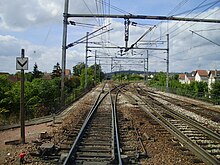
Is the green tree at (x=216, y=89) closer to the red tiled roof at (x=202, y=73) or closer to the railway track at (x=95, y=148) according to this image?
the railway track at (x=95, y=148)

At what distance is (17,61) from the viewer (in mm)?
11039

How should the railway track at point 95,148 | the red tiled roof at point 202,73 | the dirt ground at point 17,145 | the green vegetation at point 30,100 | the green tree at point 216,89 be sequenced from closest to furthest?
the railway track at point 95,148 < the dirt ground at point 17,145 < the green vegetation at point 30,100 < the green tree at point 216,89 < the red tiled roof at point 202,73

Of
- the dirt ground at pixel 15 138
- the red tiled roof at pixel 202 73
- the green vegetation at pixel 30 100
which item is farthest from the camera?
the red tiled roof at pixel 202 73

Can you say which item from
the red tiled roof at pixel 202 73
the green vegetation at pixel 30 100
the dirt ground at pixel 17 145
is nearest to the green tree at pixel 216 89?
the green vegetation at pixel 30 100

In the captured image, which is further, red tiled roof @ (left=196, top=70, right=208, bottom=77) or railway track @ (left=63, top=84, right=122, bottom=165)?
red tiled roof @ (left=196, top=70, right=208, bottom=77)

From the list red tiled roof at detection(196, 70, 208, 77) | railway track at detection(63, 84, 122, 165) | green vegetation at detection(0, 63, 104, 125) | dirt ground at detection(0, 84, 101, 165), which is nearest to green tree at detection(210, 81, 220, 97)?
green vegetation at detection(0, 63, 104, 125)

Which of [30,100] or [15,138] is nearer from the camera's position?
[15,138]

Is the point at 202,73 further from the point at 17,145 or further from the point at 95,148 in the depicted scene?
the point at 17,145

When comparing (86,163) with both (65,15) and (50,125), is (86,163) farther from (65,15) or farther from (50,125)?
(65,15)

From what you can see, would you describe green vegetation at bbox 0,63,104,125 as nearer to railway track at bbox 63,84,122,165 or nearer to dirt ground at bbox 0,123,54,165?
dirt ground at bbox 0,123,54,165

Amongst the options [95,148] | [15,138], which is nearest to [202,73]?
[15,138]

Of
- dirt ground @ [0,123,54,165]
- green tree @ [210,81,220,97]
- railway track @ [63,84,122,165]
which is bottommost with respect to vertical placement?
dirt ground @ [0,123,54,165]

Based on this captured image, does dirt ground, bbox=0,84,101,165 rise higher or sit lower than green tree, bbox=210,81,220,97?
lower

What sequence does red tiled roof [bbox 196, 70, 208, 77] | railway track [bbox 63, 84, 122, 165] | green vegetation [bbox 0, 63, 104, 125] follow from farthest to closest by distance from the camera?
1. red tiled roof [bbox 196, 70, 208, 77]
2. green vegetation [bbox 0, 63, 104, 125]
3. railway track [bbox 63, 84, 122, 165]
